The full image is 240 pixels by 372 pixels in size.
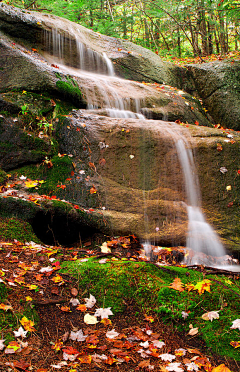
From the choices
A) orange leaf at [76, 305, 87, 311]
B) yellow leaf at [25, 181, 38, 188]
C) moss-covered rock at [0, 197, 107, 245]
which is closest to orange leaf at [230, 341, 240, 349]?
orange leaf at [76, 305, 87, 311]

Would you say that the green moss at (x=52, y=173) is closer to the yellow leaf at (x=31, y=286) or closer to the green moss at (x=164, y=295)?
the green moss at (x=164, y=295)

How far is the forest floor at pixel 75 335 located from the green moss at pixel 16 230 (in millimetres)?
820

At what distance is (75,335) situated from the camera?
92.6 inches

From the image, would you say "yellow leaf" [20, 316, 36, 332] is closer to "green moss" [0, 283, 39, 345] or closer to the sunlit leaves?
"green moss" [0, 283, 39, 345]

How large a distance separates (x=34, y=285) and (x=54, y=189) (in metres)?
2.56

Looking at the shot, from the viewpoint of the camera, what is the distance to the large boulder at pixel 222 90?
9883 millimetres

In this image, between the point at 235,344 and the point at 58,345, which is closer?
the point at 58,345

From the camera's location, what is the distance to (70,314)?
257 cm

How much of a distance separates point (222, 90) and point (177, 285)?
361 inches

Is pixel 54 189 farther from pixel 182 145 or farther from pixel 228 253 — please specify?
pixel 228 253

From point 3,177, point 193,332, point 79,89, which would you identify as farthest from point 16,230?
point 79,89

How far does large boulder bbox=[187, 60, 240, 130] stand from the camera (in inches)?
389

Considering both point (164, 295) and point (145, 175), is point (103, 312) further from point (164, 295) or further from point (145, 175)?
point (145, 175)

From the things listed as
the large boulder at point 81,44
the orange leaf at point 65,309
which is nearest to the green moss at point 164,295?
the orange leaf at point 65,309
